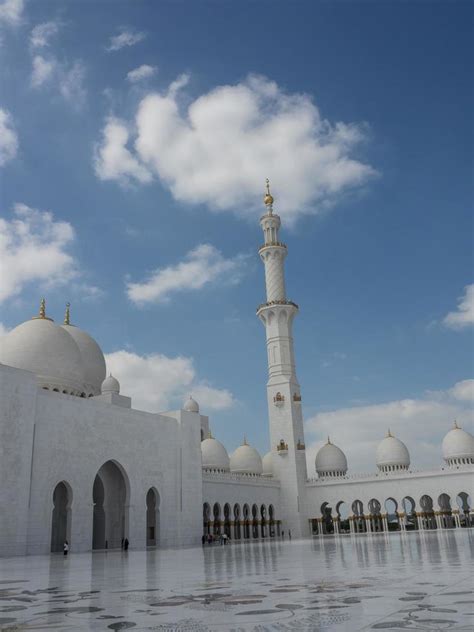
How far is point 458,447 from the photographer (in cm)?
3700

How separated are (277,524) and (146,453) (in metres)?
16.1

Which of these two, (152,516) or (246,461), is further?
(246,461)

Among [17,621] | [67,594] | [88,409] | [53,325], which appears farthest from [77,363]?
[17,621]

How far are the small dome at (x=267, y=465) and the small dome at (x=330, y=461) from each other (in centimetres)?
317

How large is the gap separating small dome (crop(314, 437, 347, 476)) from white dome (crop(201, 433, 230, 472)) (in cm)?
725

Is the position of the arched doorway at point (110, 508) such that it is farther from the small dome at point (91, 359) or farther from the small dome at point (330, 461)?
the small dome at point (330, 461)

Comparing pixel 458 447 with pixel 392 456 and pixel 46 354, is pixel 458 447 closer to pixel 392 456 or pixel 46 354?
pixel 392 456

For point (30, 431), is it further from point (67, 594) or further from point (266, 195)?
point (266, 195)

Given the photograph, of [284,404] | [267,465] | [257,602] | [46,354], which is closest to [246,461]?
[267,465]

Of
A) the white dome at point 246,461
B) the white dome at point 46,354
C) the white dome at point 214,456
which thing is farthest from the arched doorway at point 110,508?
the white dome at point 246,461

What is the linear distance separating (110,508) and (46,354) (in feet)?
22.7

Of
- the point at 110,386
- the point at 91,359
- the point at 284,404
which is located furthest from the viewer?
the point at 284,404

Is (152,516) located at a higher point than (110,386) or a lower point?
lower

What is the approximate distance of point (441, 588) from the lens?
492cm
